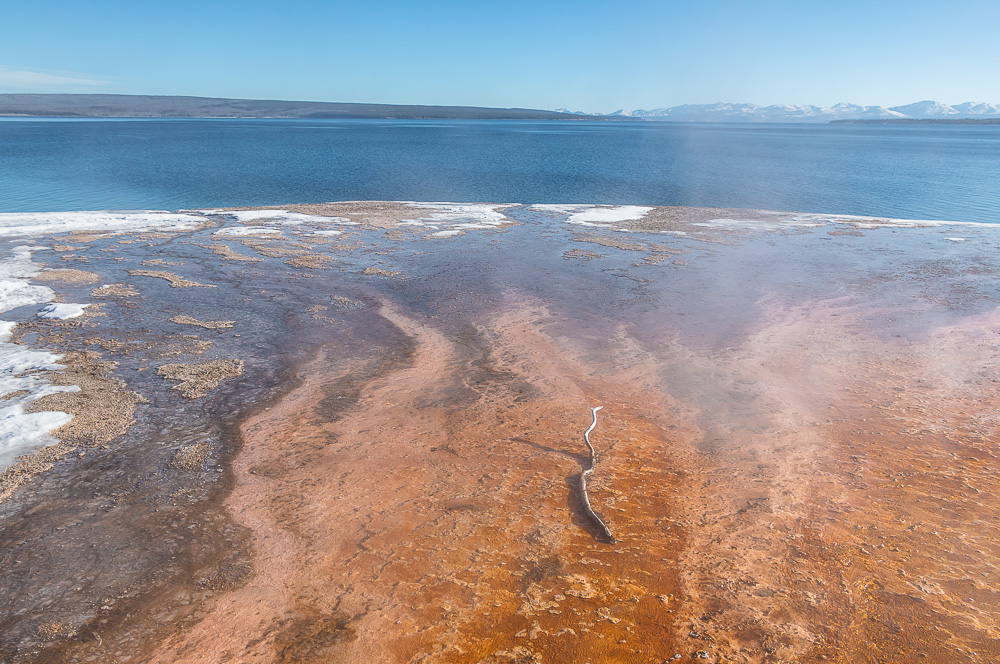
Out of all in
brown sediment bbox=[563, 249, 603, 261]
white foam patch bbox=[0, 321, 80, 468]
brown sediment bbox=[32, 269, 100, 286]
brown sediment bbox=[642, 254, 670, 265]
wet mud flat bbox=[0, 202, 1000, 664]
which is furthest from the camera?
brown sediment bbox=[563, 249, 603, 261]

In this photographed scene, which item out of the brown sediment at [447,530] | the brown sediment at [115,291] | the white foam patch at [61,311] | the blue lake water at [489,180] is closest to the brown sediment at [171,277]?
the brown sediment at [115,291]

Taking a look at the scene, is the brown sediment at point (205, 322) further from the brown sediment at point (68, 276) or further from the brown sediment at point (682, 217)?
the brown sediment at point (682, 217)

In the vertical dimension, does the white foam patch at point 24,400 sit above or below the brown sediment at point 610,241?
below

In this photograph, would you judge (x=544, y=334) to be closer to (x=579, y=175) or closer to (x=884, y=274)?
(x=884, y=274)

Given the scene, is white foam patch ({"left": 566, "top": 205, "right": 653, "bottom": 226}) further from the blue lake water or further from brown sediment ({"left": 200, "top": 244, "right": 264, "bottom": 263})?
brown sediment ({"left": 200, "top": 244, "right": 264, "bottom": 263})

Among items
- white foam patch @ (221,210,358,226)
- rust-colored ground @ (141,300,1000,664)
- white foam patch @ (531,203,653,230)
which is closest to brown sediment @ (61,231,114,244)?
white foam patch @ (221,210,358,226)

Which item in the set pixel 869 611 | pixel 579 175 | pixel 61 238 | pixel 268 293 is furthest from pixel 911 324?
pixel 579 175
